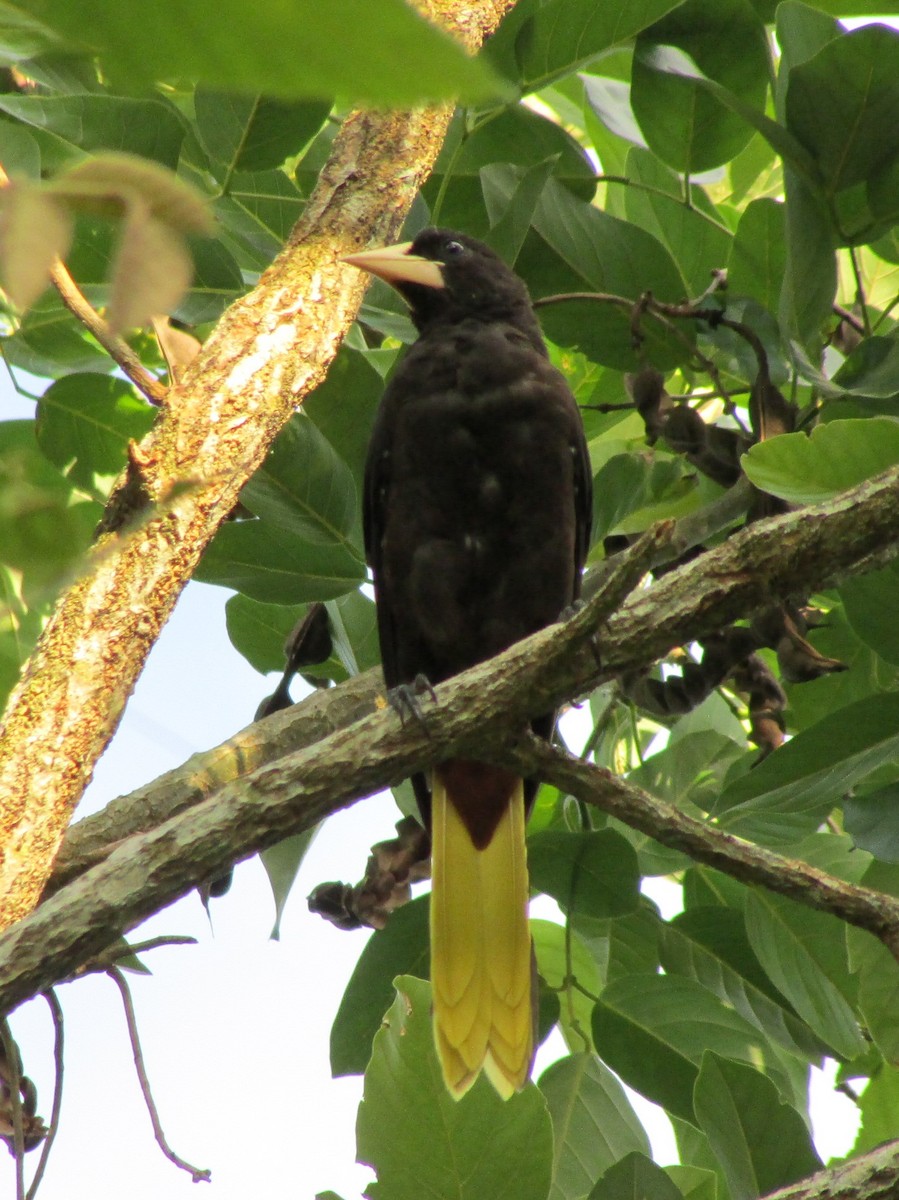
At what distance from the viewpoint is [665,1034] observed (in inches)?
83.1

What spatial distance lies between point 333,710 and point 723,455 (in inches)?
35.5

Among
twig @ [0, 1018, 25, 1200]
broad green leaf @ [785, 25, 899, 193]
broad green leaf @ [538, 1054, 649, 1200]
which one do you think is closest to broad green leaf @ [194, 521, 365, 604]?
twig @ [0, 1018, 25, 1200]

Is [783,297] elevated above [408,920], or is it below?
above

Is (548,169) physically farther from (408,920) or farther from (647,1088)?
(647,1088)

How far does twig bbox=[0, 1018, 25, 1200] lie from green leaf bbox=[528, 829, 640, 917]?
2.99 feet

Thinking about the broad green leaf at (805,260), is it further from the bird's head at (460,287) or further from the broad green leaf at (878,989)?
the broad green leaf at (878,989)

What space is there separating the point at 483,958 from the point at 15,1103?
925 mm

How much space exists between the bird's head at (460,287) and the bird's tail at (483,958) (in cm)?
120

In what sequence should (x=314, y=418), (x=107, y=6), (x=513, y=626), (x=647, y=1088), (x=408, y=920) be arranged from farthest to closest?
(x=513, y=626) → (x=314, y=418) → (x=408, y=920) → (x=647, y=1088) → (x=107, y=6)

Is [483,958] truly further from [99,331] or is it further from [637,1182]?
[99,331]

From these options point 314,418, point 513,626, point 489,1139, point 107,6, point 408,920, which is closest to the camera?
point 107,6

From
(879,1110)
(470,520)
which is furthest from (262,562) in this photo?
(879,1110)

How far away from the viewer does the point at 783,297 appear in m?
2.22

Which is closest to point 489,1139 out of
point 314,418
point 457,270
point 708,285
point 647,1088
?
point 647,1088
